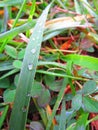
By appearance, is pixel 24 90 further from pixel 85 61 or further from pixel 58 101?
pixel 85 61

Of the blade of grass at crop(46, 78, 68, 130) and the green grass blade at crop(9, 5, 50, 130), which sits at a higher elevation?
the green grass blade at crop(9, 5, 50, 130)

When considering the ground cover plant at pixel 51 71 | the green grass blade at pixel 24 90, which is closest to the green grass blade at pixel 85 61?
the ground cover plant at pixel 51 71

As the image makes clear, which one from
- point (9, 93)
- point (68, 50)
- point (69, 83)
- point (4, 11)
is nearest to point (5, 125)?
point (9, 93)

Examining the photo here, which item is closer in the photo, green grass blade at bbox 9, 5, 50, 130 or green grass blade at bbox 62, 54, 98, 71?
green grass blade at bbox 9, 5, 50, 130

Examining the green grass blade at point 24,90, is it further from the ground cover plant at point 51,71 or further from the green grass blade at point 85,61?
the green grass blade at point 85,61

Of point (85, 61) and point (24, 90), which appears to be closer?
point (24, 90)

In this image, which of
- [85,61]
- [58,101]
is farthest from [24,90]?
[85,61]

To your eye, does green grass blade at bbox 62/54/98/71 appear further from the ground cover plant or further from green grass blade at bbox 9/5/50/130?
green grass blade at bbox 9/5/50/130

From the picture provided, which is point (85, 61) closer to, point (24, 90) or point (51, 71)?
point (51, 71)

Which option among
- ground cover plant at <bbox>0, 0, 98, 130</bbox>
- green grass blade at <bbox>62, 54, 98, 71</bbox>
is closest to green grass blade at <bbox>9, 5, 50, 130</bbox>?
ground cover plant at <bbox>0, 0, 98, 130</bbox>
